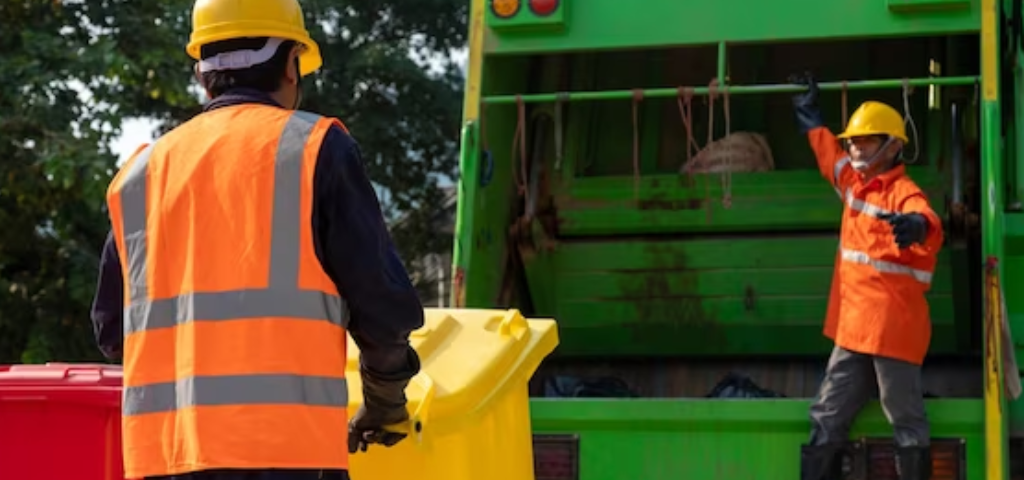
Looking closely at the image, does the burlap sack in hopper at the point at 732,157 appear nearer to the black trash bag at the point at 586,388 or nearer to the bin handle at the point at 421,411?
the black trash bag at the point at 586,388

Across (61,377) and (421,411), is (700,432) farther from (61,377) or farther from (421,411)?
(61,377)

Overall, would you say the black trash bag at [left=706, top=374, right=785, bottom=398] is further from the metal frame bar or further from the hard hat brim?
the hard hat brim

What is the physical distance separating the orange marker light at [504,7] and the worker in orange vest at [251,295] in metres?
2.46

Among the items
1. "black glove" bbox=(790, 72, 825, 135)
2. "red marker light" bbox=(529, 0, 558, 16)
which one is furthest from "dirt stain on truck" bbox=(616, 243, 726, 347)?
"red marker light" bbox=(529, 0, 558, 16)

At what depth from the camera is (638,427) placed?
4223 millimetres

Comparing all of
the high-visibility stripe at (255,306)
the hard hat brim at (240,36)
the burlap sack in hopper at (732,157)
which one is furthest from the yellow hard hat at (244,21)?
the burlap sack in hopper at (732,157)

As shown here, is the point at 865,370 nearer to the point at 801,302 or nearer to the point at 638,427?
the point at 638,427

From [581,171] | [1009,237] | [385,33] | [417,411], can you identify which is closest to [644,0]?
[581,171]

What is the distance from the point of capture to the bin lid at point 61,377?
2.85 m

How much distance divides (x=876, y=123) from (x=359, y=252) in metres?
2.61

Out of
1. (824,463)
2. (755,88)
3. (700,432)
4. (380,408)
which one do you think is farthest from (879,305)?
(380,408)

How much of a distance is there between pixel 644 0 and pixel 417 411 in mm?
2309

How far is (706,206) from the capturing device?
518cm

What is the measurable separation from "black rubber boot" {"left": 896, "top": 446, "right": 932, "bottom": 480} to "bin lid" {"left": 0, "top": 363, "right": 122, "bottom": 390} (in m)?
1.99
